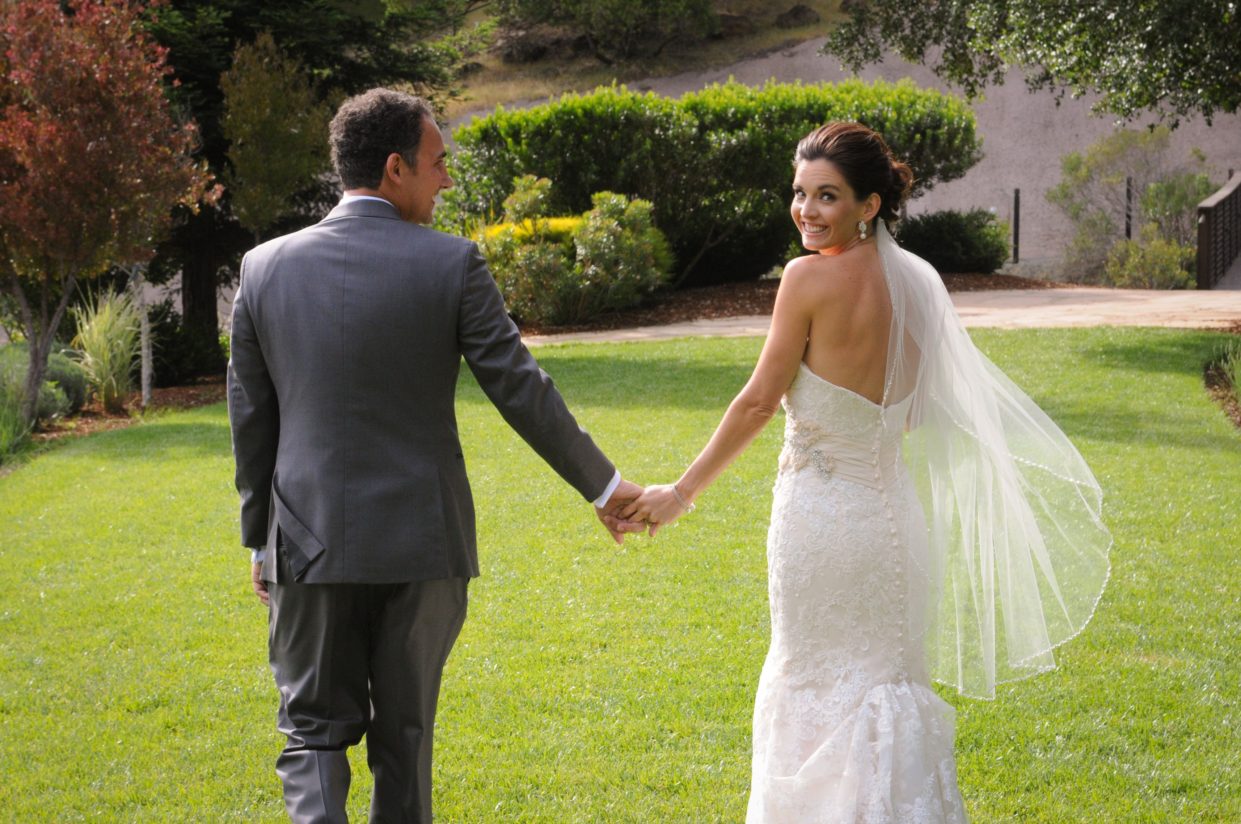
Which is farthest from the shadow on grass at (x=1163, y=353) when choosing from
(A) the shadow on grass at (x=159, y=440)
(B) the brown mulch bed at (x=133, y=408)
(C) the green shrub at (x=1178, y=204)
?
(C) the green shrub at (x=1178, y=204)

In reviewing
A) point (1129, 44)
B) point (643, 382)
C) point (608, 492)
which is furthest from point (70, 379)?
point (608, 492)

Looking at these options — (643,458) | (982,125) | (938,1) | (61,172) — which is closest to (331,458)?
(643,458)

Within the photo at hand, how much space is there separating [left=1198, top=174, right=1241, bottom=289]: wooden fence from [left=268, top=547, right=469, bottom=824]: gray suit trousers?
69.7 ft

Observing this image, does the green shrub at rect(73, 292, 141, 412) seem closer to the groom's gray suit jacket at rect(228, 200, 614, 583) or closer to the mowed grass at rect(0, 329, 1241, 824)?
the mowed grass at rect(0, 329, 1241, 824)

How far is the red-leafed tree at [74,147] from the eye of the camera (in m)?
12.5

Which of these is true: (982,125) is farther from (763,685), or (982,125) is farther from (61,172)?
(763,685)

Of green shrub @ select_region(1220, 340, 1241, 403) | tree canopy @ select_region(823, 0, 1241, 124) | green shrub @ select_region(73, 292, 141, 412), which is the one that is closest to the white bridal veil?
green shrub @ select_region(1220, 340, 1241, 403)

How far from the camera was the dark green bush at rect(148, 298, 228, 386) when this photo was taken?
17.4 meters

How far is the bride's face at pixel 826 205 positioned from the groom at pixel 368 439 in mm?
914

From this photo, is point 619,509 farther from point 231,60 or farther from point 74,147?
point 231,60

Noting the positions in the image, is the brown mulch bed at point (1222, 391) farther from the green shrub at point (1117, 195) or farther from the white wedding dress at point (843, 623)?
the green shrub at point (1117, 195)

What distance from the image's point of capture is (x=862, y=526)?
11.9 feet

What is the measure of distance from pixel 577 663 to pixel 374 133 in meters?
3.19

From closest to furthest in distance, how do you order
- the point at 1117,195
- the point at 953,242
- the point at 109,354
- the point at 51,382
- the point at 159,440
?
the point at 159,440 < the point at 51,382 < the point at 109,354 < the point at 953,242 < the point at 1117,195
